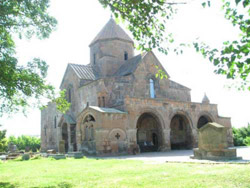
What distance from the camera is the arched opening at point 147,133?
26070 mm

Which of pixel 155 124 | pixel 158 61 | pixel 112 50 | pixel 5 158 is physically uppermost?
pixel 112 50

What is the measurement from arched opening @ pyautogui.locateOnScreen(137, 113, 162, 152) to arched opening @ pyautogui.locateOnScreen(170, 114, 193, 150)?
2.44 meters

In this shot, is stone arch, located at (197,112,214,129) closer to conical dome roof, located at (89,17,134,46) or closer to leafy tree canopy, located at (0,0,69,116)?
conical dome roof, located at (89,17,134,46)

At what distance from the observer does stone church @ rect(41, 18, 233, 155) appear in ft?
70.8

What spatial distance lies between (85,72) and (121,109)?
30.9 feet

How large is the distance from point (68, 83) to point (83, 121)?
876 centimetres

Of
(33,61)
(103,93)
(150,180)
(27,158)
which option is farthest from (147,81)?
(150,180)

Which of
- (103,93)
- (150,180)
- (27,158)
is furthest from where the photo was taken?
(103,93)

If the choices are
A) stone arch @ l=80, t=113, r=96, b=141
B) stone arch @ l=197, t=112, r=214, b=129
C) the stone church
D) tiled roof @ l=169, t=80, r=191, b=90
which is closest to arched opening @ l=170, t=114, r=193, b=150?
the stone church

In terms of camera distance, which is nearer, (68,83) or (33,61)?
(33,61)

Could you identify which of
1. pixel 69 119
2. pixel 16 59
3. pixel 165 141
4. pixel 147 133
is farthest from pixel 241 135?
pixel 16 59

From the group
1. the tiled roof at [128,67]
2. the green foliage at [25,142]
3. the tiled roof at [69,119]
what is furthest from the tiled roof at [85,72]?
the green foliage at [25,142]

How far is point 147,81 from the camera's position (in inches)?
1106

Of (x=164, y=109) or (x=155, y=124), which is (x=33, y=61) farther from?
(x=155, y=124)
